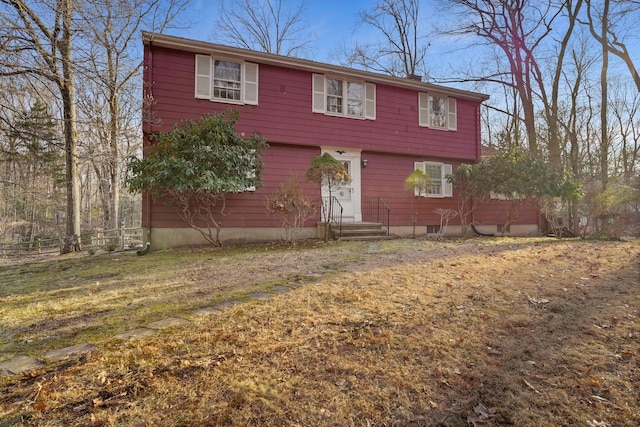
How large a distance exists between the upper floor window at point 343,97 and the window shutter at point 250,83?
1.76 m

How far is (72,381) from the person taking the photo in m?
1.81

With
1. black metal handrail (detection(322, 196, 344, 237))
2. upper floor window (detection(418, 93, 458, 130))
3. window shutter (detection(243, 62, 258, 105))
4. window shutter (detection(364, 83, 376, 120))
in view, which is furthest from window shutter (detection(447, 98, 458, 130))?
window shutter (detection(243, 62, 258, 105))

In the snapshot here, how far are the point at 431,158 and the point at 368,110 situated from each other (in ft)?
9.48

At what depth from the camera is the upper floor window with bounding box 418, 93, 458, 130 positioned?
38.0 ft

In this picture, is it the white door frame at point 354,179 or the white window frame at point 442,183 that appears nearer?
the white door frame at point 354,179

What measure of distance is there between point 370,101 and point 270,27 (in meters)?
Answer: 11.2

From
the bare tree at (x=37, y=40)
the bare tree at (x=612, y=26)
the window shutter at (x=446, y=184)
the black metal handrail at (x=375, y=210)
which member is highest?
the bare tree at (x=612, y=26)

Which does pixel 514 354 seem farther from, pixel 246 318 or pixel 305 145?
pixel 305 145

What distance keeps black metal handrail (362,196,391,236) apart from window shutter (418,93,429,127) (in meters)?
3.17

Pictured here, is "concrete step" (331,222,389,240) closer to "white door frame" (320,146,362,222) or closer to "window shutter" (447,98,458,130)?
"white door frame" (320,146,362,222)

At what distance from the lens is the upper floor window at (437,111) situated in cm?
1159

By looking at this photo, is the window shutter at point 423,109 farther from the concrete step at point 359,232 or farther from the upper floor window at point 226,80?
the upper floor window at point 226,80

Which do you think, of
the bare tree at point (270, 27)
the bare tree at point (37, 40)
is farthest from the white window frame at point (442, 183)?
the bare tree at point (270, 27)

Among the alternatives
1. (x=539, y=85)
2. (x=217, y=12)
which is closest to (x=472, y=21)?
(x=539, y=85)
